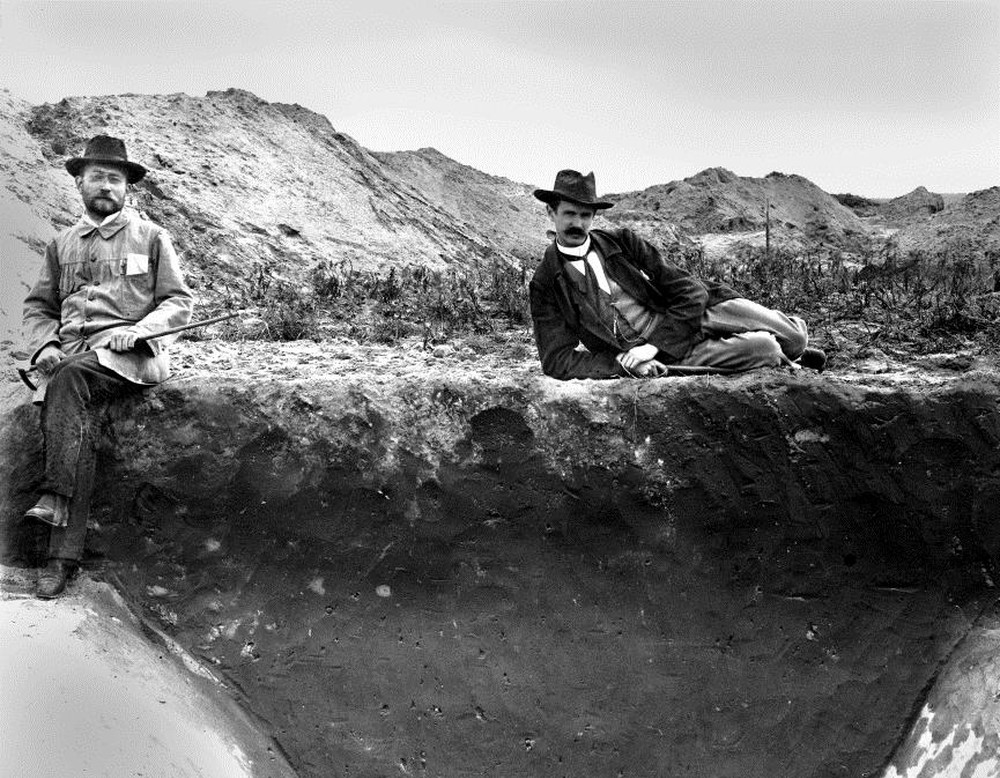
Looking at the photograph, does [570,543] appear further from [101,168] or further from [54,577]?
[101,168]

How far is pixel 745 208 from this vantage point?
1475cm

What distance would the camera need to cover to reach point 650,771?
6770mm

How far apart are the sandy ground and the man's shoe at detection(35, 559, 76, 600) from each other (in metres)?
0.06

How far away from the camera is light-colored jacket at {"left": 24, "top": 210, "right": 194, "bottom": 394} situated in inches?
273

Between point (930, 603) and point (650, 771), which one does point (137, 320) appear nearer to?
point (650, 771)

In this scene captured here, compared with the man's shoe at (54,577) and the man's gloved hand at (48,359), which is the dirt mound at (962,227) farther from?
the man's shoe at (54,577)

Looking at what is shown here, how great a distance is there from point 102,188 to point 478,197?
8259 mm

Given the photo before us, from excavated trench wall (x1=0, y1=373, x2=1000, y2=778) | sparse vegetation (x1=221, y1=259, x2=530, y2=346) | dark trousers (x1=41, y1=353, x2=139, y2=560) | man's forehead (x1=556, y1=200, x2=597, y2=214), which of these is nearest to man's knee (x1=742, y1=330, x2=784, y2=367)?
excavated trench wall (x1=0, y1=373, x2=1000, y2=778)

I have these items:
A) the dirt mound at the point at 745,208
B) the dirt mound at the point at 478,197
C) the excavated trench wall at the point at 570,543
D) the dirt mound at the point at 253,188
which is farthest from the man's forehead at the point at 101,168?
the dirt mound at the point at 745,208

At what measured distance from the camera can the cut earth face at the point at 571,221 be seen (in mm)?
7098

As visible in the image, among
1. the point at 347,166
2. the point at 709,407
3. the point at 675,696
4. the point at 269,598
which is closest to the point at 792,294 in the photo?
the point at 709,407

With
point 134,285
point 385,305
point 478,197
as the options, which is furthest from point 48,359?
point 478,197

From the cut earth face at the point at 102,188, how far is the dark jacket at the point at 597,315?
81.7 inches

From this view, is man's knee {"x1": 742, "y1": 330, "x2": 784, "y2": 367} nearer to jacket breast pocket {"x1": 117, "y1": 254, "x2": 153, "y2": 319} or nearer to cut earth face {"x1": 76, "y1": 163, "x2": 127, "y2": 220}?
jacket breast pocket {"x1": 117, "y1": 254, "x2": 153, "y2": 319}
